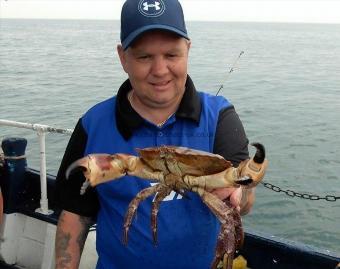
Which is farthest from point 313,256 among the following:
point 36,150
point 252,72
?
point 252,72

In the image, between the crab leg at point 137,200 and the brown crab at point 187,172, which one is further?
the crab leg at point 137,200

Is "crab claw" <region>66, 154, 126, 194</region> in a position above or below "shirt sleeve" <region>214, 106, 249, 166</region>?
below

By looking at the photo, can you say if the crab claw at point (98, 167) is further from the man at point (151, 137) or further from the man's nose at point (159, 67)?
the man's nose at point (159, 67)

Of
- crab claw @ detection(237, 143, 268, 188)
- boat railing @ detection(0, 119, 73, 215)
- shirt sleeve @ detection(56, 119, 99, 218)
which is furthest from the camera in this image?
boat railing @ detection(0, 119, 73, 215)

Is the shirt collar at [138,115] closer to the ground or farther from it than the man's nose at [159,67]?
closer to the ground

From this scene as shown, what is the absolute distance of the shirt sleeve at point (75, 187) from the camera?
10.4 ft

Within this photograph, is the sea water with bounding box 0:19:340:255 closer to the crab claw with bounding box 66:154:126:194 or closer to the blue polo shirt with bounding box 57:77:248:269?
the blue polo shirt with bounding box 57:77:248:269

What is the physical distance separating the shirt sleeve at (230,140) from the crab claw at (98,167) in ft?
2.30

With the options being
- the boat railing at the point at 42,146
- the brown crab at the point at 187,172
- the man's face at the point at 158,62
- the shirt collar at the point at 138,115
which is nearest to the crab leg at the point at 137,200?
the brown crab at the point at 187,172

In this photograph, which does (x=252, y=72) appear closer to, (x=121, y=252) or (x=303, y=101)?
(x=303, y=101)

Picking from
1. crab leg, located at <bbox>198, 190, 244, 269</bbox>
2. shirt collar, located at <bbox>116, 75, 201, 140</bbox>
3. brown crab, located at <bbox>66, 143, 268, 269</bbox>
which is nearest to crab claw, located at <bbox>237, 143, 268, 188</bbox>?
brown crab, located at <bbox>66, 143, 268, 269</bbox>

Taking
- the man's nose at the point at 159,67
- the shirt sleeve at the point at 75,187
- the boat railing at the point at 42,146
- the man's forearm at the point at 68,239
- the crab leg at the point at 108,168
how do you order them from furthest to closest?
the boat railing at the point at 42,146 < the man's forearm at the point at 68,239 < the shirt sleeve at the point at 75,187 < the man's nose at the point at 159,67 < the crab leg at the point at 108,168

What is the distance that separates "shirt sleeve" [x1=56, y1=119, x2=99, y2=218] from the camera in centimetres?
316

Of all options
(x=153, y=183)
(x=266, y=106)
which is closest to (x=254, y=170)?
(x=153, y=183)
